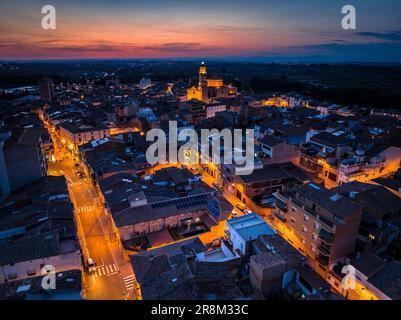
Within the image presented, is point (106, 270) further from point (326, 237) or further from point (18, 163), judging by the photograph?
point (18, 163)

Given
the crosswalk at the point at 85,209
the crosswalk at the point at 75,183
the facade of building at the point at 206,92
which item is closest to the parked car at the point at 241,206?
the crosswalk at the point at 85,209

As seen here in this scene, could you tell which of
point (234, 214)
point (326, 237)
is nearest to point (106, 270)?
point (234, 214)

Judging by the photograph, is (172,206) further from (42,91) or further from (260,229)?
(42,91)

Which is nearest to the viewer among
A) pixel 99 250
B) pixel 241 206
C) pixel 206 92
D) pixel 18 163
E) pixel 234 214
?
pixel 99 250

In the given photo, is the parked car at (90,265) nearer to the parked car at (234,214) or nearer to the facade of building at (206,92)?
the parked car at (234,214)

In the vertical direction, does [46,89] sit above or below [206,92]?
above

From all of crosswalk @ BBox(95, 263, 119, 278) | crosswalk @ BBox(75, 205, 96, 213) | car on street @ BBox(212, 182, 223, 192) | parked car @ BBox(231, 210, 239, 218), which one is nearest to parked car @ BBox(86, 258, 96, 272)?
crosswalk @ BBox(95, 263, 119, 278)

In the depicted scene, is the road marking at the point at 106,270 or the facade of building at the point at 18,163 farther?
the facade of building at the point at 18,163
